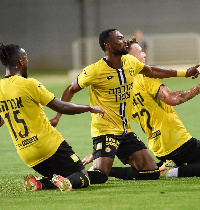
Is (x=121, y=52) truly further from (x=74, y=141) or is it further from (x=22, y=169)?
(x=74, y=141)

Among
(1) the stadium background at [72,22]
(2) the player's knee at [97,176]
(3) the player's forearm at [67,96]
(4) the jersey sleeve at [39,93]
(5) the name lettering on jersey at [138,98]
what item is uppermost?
(4) the jersey sleeve at [39,93]

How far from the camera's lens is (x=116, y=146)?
8242 mm

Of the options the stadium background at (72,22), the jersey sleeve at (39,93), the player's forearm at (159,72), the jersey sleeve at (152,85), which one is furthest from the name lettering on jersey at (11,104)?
the stadium background at (72,22)

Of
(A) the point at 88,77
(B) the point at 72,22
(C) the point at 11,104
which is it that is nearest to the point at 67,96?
(A) the point at 88,77

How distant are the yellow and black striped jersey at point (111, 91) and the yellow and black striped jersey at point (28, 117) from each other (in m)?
0.96

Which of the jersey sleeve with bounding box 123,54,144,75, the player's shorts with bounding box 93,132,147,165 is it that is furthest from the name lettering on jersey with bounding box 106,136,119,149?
the jersey sleeve with bounding box 123,54,144,75

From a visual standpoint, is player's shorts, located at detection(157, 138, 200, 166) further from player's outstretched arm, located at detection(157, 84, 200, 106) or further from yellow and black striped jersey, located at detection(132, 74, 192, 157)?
player's outstretched arm, located at detection(157, 84, 200, 106)

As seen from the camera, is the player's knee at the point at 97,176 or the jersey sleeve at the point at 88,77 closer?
the player's knee at the point at 97,176

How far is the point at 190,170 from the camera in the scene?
326 inches

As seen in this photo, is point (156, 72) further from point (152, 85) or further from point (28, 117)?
point (28, 117)

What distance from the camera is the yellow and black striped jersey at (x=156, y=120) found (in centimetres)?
855

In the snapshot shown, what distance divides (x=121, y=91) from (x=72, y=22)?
31056 millimetres

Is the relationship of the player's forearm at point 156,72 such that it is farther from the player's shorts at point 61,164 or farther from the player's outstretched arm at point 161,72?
the player's shorts at point 61,164

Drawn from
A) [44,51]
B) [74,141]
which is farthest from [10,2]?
[74,141]
